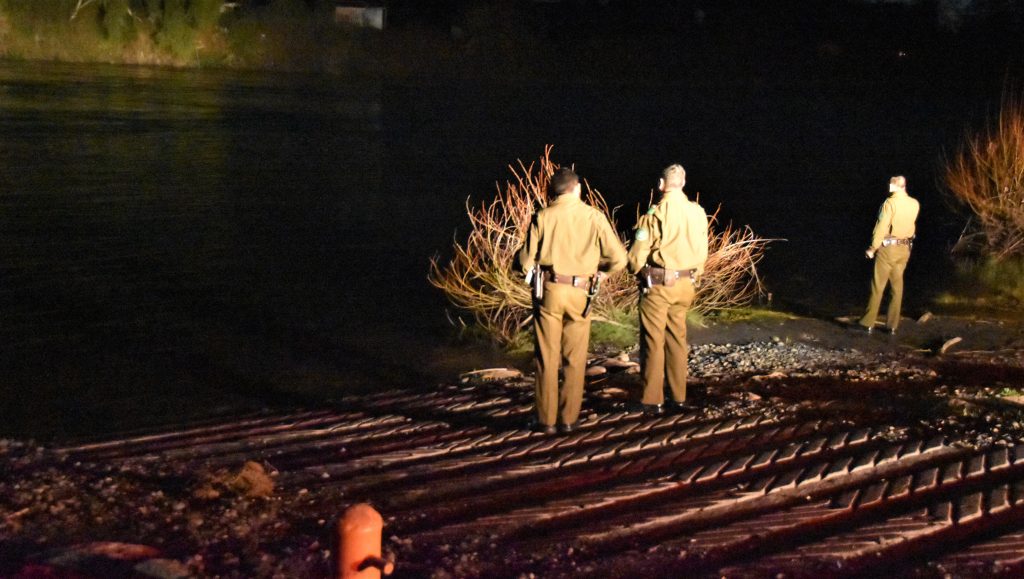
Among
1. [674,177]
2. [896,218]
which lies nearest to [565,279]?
[674,177]

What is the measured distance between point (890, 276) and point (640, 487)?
21.8 ft

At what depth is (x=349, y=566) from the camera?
4188 mm

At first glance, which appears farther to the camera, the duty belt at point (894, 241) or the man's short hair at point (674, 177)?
the duty belt at point (894, 241)

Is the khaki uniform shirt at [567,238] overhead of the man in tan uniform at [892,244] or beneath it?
overhead

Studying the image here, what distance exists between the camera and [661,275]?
868 cm

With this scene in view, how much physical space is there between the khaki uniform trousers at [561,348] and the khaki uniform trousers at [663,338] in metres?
0.70

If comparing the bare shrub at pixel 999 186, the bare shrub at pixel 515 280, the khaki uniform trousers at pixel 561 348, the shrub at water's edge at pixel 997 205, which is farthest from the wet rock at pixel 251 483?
the bare shrub at pixel 999 186

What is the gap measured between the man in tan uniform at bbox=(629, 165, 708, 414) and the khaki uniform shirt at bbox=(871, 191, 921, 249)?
412 centimetres

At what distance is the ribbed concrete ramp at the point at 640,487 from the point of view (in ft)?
19.6

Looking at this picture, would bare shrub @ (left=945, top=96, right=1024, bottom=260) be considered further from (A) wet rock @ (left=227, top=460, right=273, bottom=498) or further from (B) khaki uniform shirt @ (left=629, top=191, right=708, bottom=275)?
(A) wet rock @ (left=227, top=460, right=273, bottom=498)

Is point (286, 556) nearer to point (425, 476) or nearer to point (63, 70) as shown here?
point (425, 476)

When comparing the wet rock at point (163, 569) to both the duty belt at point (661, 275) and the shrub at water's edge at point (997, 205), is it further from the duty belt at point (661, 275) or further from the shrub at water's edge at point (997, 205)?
the shrub at water's edge at point (997, 205)

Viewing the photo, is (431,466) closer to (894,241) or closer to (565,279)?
(565,279)

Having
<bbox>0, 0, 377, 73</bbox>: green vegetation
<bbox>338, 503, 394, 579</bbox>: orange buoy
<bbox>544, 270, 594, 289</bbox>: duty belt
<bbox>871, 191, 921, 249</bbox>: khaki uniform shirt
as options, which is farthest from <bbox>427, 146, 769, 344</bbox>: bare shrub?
<bbox>0, 0, 377, 73</bbox>: green vegetation
